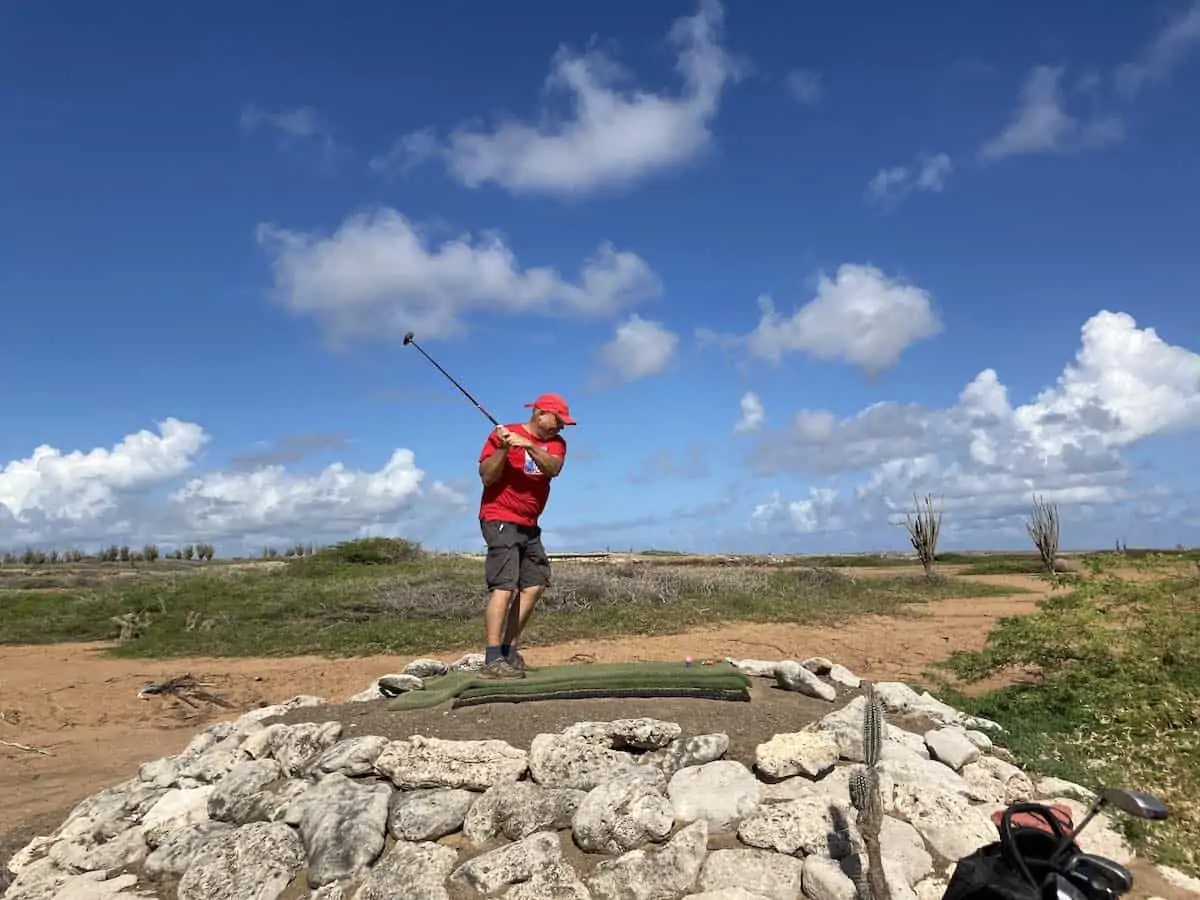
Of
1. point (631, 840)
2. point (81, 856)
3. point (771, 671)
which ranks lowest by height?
point (81, 856)

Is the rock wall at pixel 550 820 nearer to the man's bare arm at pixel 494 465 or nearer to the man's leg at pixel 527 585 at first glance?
the man's leg at pixel 527 585

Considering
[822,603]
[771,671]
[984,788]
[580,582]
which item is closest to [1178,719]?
[984,788]

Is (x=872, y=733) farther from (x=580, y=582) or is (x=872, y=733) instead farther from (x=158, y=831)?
(x=580, y=582)

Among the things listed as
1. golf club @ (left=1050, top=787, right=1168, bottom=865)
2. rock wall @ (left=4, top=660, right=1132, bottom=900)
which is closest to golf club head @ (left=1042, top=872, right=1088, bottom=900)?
golf club @ (left=1050, top=787, right=1168, bottom=865)

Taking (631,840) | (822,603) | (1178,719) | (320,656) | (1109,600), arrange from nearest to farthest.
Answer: (631,840)
(1178,719)
(1109,600)
(320,656)
(822,603)

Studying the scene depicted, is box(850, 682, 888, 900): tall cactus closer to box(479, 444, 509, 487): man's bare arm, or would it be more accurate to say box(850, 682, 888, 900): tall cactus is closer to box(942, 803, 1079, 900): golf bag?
box(942, 803, 1079, 900): golf bag

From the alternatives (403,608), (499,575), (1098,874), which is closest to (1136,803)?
(1098,874)

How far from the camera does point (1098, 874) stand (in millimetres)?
2004

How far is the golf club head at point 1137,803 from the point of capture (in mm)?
1860

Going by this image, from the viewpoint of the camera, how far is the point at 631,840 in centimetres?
414

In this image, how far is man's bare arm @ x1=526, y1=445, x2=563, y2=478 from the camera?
6.09m

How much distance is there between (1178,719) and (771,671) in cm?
254

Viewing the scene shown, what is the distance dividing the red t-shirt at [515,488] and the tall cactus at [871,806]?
2.69 metres

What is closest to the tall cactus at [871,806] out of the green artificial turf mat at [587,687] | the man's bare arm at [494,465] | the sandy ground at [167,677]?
the green artificial turf mat at [587,687]
